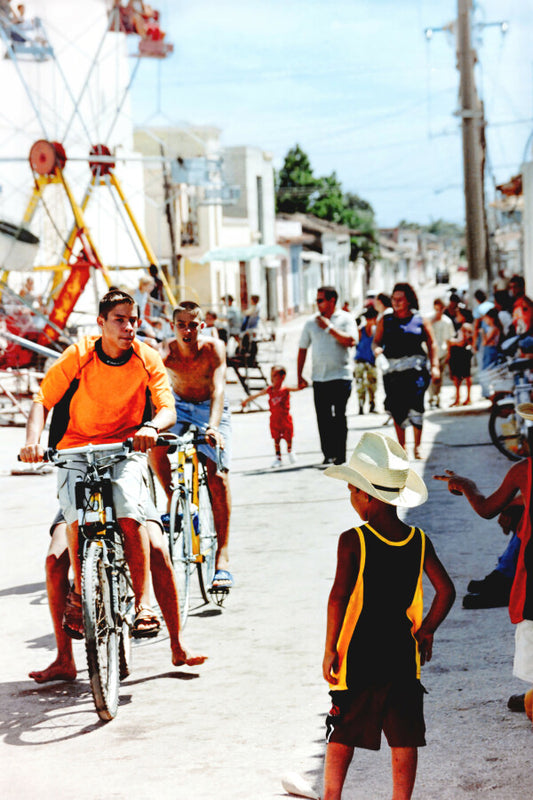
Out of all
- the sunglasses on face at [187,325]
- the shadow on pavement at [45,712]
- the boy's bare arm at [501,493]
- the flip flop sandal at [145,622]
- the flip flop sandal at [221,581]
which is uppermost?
the sunglasses on face at [187,325]

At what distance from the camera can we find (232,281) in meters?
54.3

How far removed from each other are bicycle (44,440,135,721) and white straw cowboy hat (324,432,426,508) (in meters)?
1.67

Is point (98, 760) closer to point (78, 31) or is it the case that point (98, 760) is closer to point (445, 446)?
point (445, 446)

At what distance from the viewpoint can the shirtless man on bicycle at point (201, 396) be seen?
7.40 meters

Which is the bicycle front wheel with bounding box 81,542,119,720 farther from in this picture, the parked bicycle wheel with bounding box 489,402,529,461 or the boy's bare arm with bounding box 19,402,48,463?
the parked bicycle wheel with bounding box 489,402,529,461

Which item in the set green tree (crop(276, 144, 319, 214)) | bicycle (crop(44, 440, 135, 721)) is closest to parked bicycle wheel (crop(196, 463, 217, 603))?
bicycle (crop(44, 440, 135, 721))

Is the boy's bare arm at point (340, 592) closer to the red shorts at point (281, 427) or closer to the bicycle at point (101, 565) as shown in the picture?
the bicycle at point (101, 565)

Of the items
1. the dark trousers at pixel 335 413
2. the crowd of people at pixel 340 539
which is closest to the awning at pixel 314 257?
the dark trousers at pixel 335 413

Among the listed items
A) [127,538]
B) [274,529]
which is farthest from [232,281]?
[127,538]

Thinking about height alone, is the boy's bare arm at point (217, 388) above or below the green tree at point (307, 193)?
below

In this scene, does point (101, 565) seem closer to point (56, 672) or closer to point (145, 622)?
point (145, 622)

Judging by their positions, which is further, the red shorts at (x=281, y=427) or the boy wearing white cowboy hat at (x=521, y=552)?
the red shorts at (x=281, y=427)

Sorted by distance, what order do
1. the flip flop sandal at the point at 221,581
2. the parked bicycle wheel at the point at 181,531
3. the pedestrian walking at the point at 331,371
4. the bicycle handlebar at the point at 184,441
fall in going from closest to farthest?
the bicycle handlebar at the point at 184,441, the parked bicycle wheel at the point at 181,531, the flip flop sandal at the point at 221,581, the pedestrian walking at the point at 331,371

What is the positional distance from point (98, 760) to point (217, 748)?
451 millimetres
